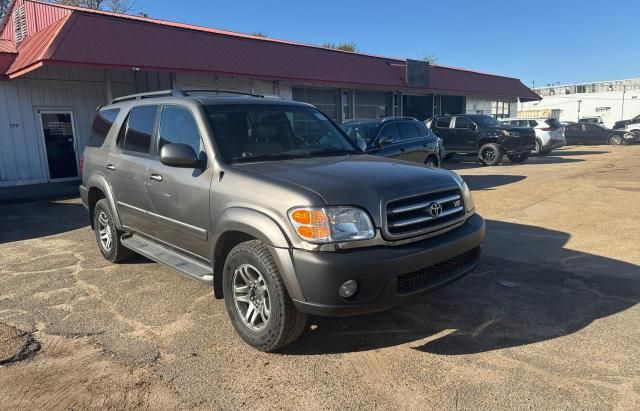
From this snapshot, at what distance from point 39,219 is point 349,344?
Answer: 779 cm

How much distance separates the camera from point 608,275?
489cm

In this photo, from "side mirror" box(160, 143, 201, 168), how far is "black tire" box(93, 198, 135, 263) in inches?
81.2

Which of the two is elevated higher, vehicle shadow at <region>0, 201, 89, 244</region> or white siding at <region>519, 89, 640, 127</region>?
white siding at <region>519, 89, 640, 127</region>

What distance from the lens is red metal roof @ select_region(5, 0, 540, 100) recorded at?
12.2m

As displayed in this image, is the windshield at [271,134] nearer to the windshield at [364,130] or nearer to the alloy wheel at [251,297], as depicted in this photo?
the alloy wheel at [251,297]

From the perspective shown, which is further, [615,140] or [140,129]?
[615,140]

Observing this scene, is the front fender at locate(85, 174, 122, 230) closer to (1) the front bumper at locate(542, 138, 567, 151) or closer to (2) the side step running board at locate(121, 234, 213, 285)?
(2) the side step running board at locate(121, 234, 213, 285)

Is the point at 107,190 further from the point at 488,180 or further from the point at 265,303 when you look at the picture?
the point at 488,180

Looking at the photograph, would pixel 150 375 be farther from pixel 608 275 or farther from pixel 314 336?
pixel 608 275

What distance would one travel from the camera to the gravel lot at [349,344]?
295cm

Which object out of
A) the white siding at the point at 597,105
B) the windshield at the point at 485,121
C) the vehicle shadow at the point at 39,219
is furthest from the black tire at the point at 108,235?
the white siding at the point at 597,105

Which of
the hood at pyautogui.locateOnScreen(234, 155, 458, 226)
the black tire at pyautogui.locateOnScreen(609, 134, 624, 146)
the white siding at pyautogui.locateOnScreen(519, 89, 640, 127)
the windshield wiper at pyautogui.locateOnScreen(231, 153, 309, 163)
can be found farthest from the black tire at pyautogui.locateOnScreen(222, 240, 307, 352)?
the white siding at pyautogui.locateOnScreen(519, 89, 640, 127)

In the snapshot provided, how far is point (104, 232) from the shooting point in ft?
19.4

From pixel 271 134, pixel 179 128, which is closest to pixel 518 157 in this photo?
pixel 271 134
